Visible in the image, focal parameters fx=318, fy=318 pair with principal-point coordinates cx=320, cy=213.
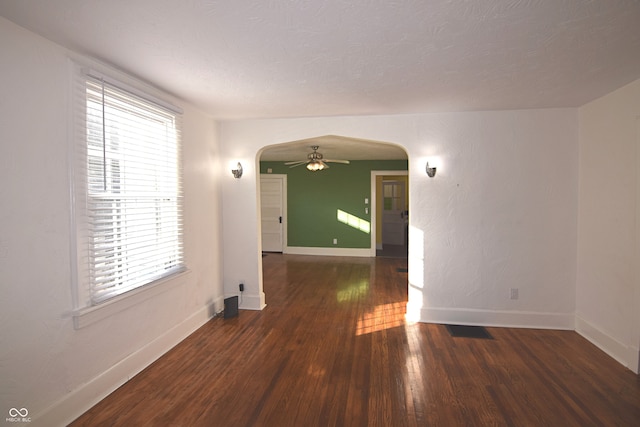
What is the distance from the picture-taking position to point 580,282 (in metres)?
3.49

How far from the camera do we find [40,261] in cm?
192

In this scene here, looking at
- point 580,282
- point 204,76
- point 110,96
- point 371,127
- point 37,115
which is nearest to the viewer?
point 37,115

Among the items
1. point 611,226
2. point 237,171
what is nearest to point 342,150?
point 237,171

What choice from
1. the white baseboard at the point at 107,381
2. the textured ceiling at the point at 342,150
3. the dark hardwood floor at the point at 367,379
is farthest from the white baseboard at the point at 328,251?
the white baseboard at the point at 107,381

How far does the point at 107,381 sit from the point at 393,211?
821cm

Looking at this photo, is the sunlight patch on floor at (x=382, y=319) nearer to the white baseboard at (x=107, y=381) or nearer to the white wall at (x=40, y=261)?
the white baseboard at (x=107, y=381)

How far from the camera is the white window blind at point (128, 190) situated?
2.26m

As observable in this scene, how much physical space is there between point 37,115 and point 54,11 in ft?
1.99

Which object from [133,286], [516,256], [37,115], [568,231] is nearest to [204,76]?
[37,115]

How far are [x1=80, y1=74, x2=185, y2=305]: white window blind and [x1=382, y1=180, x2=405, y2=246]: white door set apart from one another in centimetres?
719

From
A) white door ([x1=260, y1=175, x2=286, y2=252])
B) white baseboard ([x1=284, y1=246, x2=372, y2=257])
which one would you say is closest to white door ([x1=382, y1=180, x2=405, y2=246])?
white baseboard ([x1=284, y1=246, x2=372, y2=257])

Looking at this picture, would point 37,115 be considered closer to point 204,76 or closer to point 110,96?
point 110,96

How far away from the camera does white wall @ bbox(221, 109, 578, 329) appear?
355 centimetres

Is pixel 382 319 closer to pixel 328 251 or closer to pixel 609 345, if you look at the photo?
pixel 609 345
